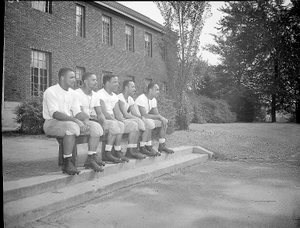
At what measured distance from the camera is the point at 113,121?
4.37 metres

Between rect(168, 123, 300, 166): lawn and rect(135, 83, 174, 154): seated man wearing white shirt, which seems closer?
rect(135, 83, 174, 154): seated man wearing white shirt

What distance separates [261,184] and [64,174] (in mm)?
2804

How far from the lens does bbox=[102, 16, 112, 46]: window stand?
1451 centimetres

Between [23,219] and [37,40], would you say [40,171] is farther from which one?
[37,40]

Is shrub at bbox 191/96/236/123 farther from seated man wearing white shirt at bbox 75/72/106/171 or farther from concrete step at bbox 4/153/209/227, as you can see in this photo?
seated man wearing white shirt at bbox 75/72/106/171

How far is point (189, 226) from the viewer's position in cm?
262

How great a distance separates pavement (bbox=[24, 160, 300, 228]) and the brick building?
4.86m

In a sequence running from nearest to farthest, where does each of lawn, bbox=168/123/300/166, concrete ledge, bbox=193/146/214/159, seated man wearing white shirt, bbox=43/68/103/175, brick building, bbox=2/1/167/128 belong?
seated man wearing white shirt, bbox=43/68/103/175 < lawn, bbox=168/123/300/166 < concrete ledge, bbox=193/146/214/159 < brick building, bbox=2/1/167/128

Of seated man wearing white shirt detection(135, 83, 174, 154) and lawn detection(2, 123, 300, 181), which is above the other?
seated man wearing white shirt detection(135, 83, 174, 154)

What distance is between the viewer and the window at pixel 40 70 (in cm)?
1055

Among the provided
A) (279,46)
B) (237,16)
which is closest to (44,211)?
(237,16)

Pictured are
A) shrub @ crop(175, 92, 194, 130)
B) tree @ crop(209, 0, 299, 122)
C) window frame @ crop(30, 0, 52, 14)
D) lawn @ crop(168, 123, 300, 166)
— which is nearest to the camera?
tree @ crop(209, 0, 299, 122)

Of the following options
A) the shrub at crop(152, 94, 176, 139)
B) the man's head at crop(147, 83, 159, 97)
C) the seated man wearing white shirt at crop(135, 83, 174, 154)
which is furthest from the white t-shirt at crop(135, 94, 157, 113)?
the shrub at crop(152, 94, 176, 139)

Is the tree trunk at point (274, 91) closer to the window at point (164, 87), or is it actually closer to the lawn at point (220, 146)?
the lawn at point (220, 146)
